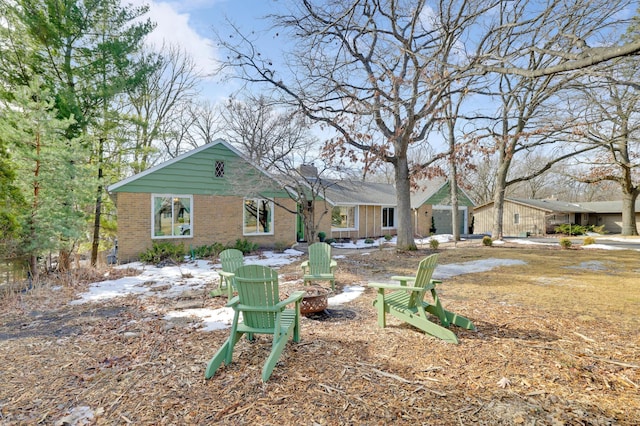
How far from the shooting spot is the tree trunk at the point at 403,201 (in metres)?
12.3

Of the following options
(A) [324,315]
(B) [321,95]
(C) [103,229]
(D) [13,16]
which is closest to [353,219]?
(B) [321,95]

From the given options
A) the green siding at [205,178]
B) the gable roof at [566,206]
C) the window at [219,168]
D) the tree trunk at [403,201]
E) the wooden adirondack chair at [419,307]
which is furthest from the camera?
the gable roof at [566,206]

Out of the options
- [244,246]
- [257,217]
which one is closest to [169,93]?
[257,217]

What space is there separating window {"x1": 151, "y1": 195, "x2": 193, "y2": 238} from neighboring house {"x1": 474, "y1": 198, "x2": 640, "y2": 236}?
24.7 meters

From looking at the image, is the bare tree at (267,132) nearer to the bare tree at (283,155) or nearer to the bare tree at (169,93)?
the bare tree at (283,155)

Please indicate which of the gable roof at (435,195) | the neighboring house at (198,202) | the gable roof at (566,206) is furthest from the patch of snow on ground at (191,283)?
the gable roof at (566,206)

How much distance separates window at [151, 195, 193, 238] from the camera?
1198 centimetres

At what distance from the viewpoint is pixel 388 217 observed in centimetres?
2203

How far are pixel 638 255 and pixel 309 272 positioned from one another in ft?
44.2

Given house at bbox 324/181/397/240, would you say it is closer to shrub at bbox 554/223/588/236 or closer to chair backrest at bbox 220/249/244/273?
chair backrest at bbox 220/249/244/273

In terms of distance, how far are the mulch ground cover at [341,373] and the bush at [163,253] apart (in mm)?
6034

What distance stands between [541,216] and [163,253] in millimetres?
28892

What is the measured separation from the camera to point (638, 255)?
12633mm

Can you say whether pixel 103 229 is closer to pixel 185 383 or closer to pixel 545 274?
pixel 185 383
